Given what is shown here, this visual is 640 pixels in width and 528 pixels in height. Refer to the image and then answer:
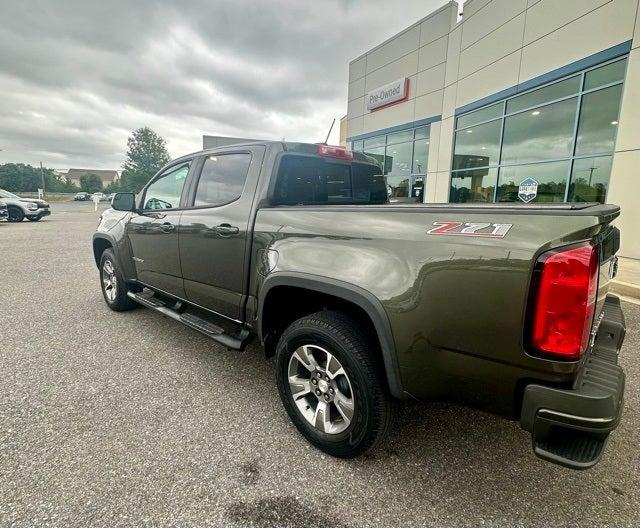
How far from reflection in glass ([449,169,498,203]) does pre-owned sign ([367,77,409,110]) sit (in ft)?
16.1

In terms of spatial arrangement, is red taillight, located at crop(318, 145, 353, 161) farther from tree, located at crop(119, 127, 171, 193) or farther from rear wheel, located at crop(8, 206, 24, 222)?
tree, located at crop(119, 127, 171, 193)

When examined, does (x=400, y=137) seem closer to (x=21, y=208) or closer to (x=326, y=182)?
(x=326, y=182)

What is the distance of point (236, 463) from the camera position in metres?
2.09

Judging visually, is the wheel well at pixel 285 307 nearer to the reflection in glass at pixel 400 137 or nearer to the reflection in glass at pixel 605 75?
the reflection in glass at pixel 605 75

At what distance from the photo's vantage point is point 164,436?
231 cm

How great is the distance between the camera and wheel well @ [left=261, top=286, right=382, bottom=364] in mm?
2406

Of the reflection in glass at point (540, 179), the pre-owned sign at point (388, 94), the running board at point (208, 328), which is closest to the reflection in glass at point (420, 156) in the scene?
the pre-owned sign at point (388, 94)

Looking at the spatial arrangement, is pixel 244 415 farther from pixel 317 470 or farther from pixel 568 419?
pixel 568 419

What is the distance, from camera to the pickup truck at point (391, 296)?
143cm

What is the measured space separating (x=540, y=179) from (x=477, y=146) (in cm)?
315

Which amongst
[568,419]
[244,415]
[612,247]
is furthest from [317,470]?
[612,247]

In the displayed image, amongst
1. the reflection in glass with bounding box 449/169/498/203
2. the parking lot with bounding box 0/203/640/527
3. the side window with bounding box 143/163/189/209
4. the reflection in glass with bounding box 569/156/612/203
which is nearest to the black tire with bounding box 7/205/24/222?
the side window with bounding box 143/163/189/209

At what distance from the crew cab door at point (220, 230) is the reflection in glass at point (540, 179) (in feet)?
32.4

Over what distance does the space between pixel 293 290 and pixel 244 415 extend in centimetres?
94
